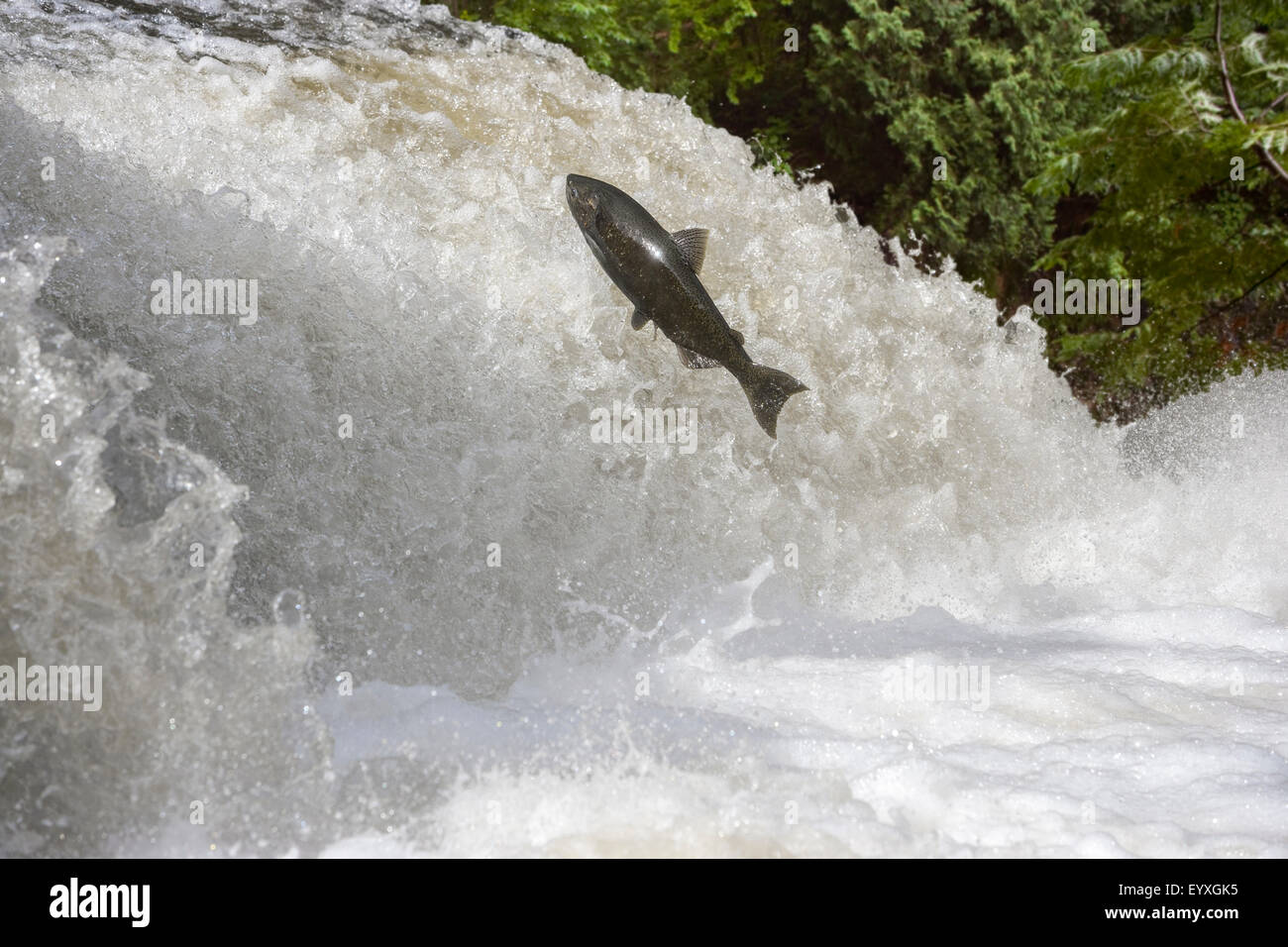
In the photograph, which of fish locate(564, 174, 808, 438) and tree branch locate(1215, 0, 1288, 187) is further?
tree branch locate(1215, 0, 1288, 187)

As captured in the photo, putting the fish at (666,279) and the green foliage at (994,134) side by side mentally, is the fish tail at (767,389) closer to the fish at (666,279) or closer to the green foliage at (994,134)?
the fish at (666,279)

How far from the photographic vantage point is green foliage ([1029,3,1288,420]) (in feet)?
16.9

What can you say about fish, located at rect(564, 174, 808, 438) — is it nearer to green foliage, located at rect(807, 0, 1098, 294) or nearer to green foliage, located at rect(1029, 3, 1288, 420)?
green foliage, located at rect(1029, 3, 1288, 420)

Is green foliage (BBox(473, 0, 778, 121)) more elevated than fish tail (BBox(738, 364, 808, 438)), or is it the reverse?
green foliage (BBox(473, 0, 778, 121))

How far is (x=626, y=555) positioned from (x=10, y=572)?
1395mm

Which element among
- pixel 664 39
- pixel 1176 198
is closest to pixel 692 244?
pixel 1176 198

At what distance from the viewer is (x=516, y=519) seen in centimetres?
270

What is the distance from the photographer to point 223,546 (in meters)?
2.06

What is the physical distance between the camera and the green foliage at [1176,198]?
5.15 m

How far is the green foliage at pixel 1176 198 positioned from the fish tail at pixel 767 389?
2.95m

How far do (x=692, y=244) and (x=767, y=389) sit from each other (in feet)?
1.43

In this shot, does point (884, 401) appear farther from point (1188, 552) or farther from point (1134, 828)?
point (1134, 828)

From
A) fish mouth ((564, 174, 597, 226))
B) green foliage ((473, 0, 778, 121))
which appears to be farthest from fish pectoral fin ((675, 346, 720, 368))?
green foliage ((473, 0, 778, 121))

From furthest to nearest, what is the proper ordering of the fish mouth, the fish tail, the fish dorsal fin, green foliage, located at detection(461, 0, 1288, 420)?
1. green foliage, located at detection(461, 0, 1288, 420)
2. the fish tail
3. the fish dorsal fin
4. the fish mouth
